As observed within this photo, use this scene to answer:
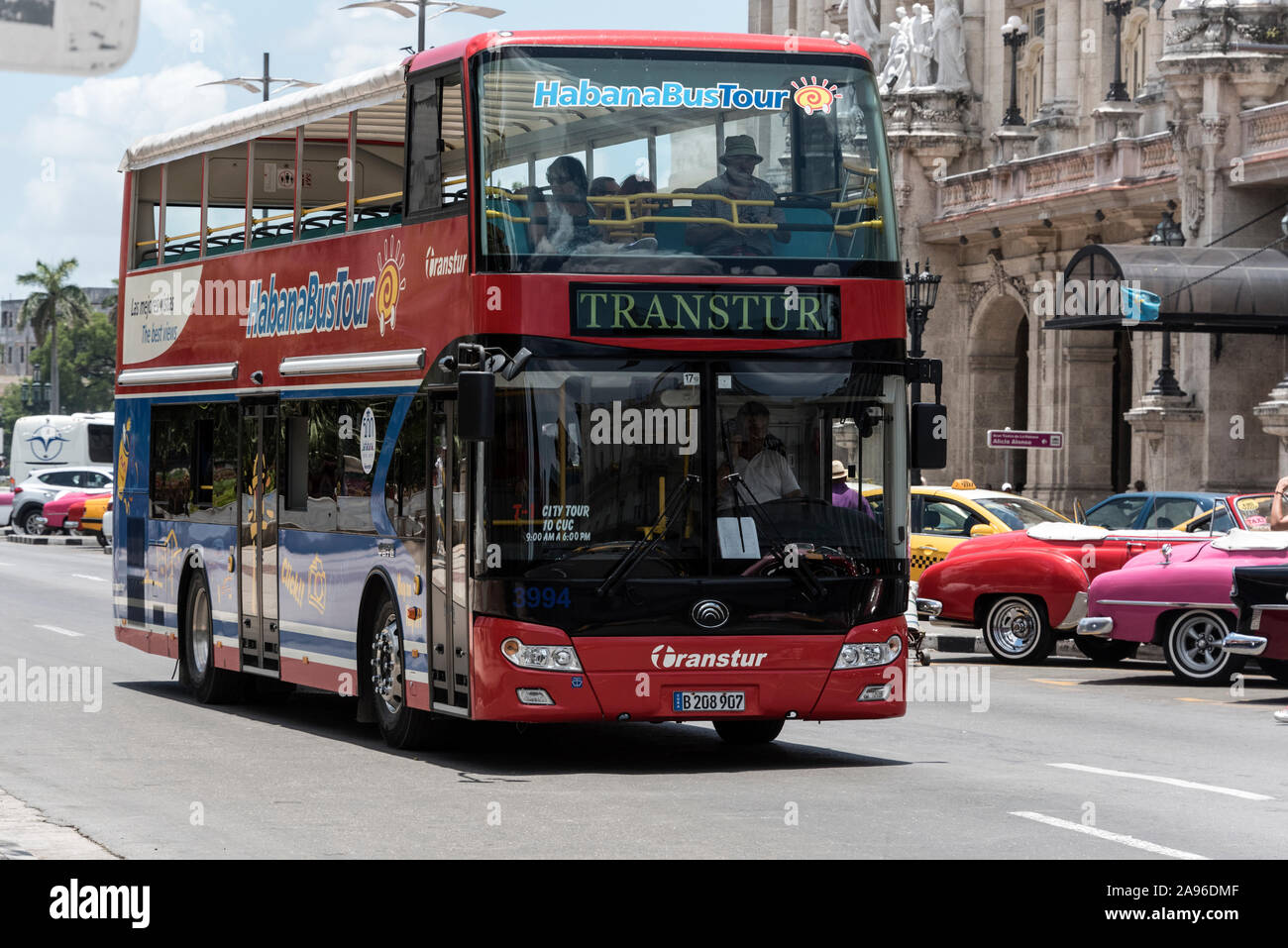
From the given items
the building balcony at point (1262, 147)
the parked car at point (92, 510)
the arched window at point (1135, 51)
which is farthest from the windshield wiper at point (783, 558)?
the parked car at point (92, 510)

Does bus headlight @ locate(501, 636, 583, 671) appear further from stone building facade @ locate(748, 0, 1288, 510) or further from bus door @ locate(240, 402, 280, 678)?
stone building facade @ locate(748, 0, 1288, 510)

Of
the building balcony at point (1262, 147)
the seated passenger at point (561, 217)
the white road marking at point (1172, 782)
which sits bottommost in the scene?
the white road marking at point (1172, 782)

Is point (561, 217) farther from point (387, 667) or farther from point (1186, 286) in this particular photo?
point (1186, 286)

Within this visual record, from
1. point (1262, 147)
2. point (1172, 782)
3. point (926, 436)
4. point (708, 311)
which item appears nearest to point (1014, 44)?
point (1262, 147)

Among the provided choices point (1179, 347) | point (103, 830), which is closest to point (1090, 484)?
point (1179, 347)

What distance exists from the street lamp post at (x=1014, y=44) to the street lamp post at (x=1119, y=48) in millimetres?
1905

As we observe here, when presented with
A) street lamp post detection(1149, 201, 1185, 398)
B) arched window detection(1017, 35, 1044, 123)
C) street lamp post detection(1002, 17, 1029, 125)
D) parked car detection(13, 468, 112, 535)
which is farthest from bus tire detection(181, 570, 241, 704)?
parked car detection(13, 468, 112, 535)

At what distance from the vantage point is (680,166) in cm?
1247

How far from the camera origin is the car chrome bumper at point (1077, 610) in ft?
71.0

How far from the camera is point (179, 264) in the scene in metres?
17.5

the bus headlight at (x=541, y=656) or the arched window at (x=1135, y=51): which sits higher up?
the arched window at (x=1135, y=51)

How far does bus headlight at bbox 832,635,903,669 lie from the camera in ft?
41.2

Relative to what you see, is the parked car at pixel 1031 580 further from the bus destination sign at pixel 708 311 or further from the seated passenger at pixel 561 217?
the seated passenger at pixel 561 217

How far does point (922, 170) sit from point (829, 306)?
39.5 meters
